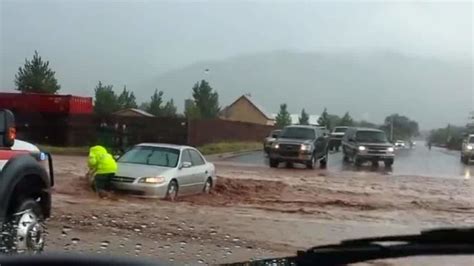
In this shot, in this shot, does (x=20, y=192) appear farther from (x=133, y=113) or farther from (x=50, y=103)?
(x=133, y=113)

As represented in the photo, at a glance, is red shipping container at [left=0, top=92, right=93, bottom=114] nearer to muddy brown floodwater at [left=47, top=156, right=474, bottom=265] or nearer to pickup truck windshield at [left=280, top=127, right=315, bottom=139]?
muddy brown floodwater at [left=47, top=156, right=474, bottom=265]

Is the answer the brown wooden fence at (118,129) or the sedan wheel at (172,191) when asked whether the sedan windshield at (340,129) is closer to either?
the brown wooden fence at (118,129)

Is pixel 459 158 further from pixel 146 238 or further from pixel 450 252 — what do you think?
pixel 450 252

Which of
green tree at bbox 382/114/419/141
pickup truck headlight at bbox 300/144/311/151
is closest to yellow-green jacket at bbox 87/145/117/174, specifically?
green tree at bbox 382/114/419/141

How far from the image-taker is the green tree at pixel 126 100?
48.1ft

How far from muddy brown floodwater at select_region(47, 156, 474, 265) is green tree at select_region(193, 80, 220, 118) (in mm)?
1765

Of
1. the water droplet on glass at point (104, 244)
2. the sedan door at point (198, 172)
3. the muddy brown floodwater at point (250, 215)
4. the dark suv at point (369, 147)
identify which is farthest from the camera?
the dark suv at point (369, 147)

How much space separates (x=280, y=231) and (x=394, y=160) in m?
22.4

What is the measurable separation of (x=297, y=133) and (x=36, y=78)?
15820mm

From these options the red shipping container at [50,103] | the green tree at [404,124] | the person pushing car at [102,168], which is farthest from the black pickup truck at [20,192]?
the person pushing car at [102,168]

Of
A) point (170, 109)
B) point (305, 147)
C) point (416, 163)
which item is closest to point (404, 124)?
point (170, 109)

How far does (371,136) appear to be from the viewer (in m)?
31.1

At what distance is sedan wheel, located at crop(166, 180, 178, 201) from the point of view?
1591 cm

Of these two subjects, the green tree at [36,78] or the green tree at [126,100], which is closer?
the green tree at [36,78]
